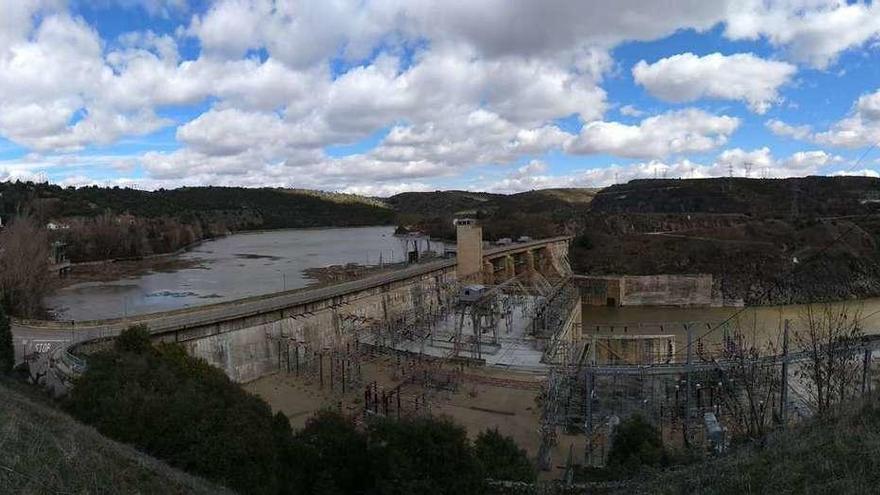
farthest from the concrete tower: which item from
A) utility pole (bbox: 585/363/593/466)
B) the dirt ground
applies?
utility pole (bbox: 585/363/593/466)

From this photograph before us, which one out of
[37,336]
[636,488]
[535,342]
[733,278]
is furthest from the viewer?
[733,278]

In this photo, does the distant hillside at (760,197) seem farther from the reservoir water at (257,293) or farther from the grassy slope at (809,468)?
the grassy slope at (809,468)

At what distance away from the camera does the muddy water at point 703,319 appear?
1656 inches

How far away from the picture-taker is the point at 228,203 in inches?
6890

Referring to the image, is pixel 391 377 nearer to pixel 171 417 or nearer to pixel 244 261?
pixel 171 417

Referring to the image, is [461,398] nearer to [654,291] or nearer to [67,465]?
[67,465]

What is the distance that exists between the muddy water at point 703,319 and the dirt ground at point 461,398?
2006 centimetres

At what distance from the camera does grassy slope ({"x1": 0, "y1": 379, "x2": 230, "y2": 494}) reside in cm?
625

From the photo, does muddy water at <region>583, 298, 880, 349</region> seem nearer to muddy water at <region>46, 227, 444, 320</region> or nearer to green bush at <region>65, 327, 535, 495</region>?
muddy water at <region>46, 227, 444, 320</region>

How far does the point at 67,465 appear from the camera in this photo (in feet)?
22.8

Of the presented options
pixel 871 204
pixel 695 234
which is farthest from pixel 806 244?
pixel 871 204

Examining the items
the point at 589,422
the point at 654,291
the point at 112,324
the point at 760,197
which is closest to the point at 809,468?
the point at 589,422

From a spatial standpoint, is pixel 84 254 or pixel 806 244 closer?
pixel 806 244

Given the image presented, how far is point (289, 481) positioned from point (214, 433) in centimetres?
180
